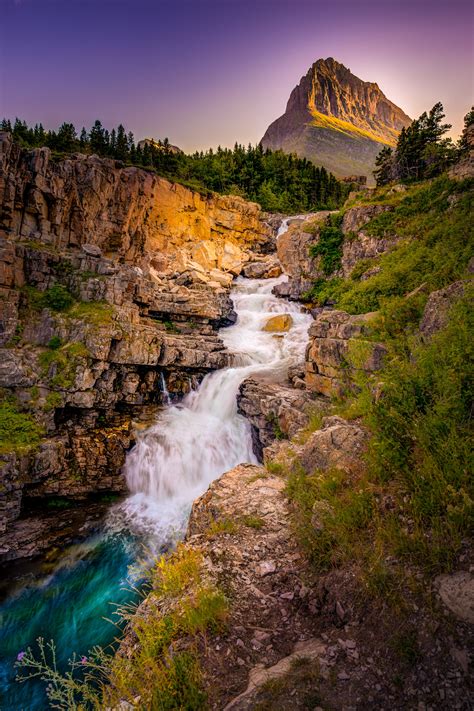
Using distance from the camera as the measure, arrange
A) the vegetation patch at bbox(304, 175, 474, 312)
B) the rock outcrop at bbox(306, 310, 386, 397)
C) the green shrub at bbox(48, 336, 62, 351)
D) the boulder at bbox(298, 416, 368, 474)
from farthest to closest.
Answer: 1. the green shrub at bbox(48, 336, 62, 351)
2. the vegetation patch at bbox(304, 175, 474, 312)
3. the rock outcrop at bbox(306, 310, 386, 397)
4. the boulder at bbox(298, 416, 368, 474)

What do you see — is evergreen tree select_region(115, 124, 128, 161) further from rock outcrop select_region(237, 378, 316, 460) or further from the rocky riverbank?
the rocky riverbank

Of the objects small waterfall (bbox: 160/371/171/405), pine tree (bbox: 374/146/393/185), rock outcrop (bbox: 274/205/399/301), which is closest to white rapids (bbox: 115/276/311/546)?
small waterfall (bbox: 160/371/171/405)

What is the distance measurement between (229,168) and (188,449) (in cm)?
5245

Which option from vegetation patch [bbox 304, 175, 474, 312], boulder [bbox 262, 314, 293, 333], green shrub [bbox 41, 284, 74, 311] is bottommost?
boulder [bbox 262, 314, 293, 333]

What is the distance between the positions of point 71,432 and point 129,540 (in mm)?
5322

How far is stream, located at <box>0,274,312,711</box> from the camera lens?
762cm

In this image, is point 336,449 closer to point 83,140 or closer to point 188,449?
point 188,449

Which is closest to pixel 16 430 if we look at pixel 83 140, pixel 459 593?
pixel 459 593

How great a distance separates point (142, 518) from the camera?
11516mm

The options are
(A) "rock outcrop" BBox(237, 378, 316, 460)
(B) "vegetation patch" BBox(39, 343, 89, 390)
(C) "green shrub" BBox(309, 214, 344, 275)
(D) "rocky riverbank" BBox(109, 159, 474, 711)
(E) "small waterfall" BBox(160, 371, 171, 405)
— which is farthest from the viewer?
(C) "green shrub" BBox(309, 214, 344, 275)

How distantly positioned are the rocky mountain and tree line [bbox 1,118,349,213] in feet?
242

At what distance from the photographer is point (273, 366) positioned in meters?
16.7

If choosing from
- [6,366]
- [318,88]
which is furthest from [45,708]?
[318,88]

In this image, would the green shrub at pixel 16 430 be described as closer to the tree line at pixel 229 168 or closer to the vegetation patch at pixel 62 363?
the vegetation patch at pixel 62 363
